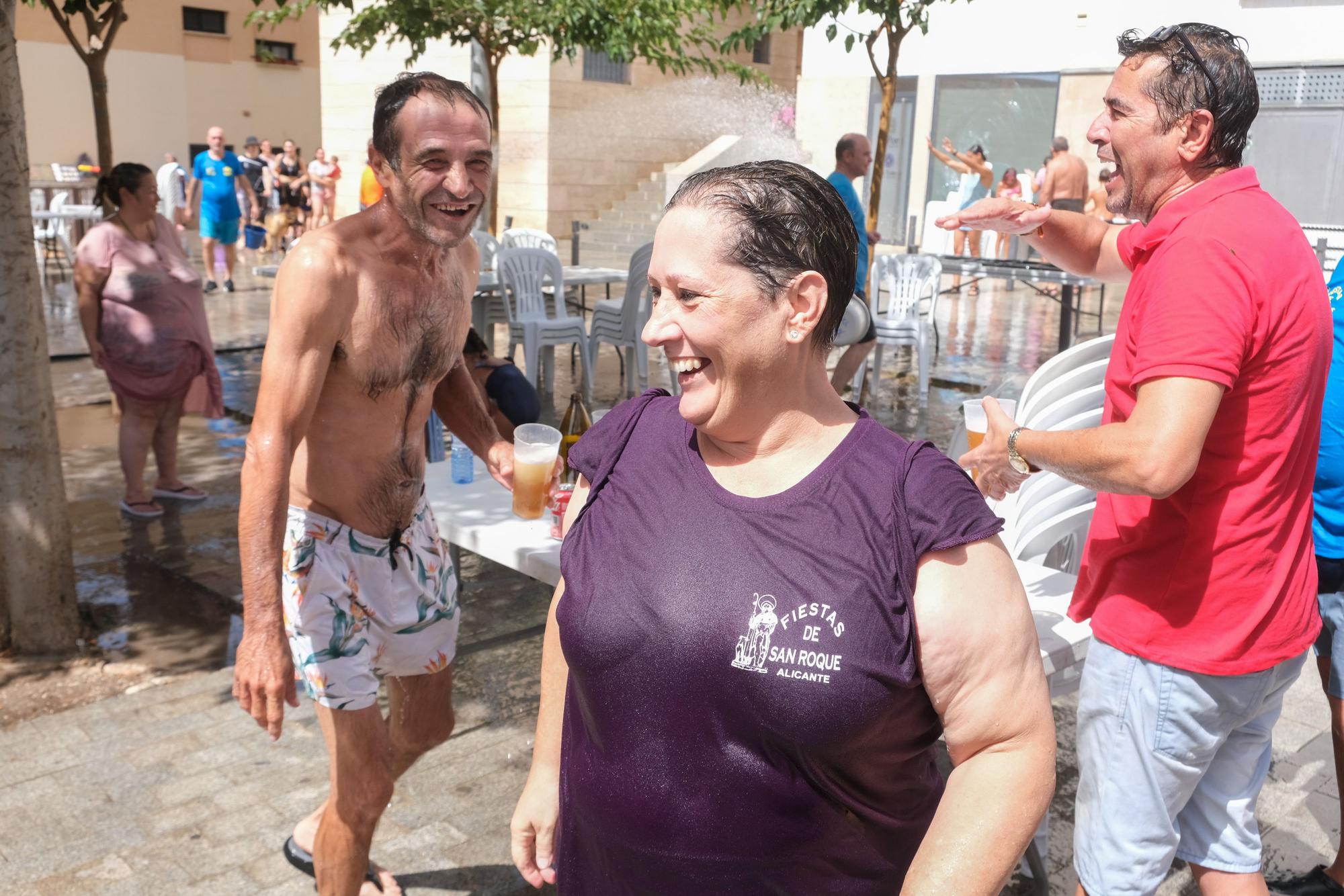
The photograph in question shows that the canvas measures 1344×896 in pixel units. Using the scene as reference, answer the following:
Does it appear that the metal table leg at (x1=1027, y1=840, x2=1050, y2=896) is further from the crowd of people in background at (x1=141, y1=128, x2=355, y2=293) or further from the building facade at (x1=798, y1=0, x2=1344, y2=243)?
the building facade at (x1=798, y1=0, x2=1344, y2=243)

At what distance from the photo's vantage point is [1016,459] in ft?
7.36

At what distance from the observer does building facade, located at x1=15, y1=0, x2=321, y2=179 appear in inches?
1133

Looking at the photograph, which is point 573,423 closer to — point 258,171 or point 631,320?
point 631,320

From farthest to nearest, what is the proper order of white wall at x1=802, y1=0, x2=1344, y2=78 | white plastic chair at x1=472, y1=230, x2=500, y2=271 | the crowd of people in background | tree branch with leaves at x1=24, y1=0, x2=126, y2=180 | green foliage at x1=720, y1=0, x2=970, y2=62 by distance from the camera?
white wall at x1=802, y1=0, x2=1344, y2=78
the crowd of people in background
white plastic chair at x1=472, y1=230, x2=500, y2=271
green foliage at x1=720, y1=0, x2=970, y2=62
tree branch with leaves at x1=24, y1=0, x2=126, y2=180

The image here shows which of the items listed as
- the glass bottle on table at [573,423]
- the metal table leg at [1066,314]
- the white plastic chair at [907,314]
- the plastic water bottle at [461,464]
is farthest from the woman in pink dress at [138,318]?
the metal table leg at [1066,314]

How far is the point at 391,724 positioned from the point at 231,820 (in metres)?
0.71

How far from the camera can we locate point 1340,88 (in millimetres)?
17516

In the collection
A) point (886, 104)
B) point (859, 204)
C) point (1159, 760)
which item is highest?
point (886, 104)

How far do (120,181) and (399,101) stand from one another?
4.14 metres

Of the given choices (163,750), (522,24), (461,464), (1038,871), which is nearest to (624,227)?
(522,24)

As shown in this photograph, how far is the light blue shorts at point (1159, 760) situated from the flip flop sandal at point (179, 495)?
5147 mm

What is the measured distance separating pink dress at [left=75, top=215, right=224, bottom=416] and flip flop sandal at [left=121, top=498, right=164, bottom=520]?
526 mm

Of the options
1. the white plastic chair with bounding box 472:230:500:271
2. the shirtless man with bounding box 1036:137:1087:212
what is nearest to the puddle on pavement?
the white plastic chair with bounding box 472:230:500:271

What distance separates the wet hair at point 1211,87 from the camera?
206 cm
